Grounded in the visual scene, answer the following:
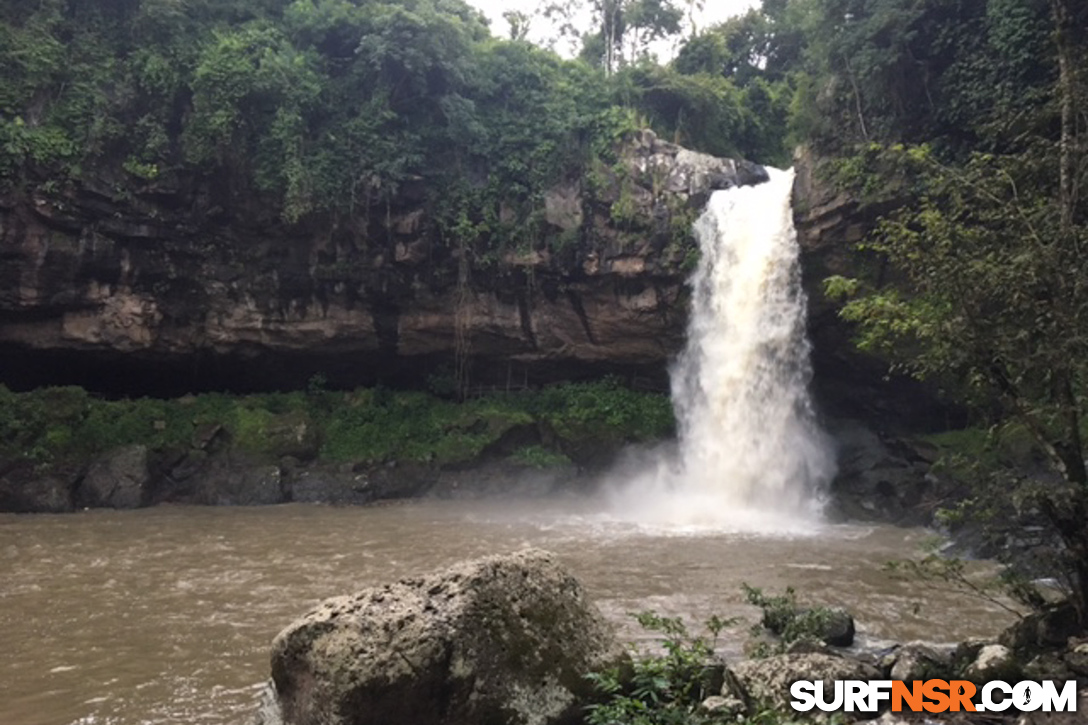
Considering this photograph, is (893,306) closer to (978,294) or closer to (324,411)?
(978,294)

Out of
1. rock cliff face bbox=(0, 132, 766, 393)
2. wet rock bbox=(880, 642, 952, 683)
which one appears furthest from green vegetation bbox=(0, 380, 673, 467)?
wet rock bbox=(880, 642, 952, 683)

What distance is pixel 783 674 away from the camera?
16.9 ft

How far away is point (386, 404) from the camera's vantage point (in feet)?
69.7

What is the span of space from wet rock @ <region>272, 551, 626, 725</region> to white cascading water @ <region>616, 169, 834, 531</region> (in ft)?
38.3

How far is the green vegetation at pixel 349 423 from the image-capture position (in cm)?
1714

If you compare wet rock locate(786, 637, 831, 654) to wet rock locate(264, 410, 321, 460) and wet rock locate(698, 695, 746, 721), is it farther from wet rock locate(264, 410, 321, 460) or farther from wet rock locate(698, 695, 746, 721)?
wet rock locate(264, 410, 321, 460)

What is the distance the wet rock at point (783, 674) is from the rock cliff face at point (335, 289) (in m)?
14.1

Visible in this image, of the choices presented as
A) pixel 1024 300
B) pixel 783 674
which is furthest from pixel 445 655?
pixel 1024 300

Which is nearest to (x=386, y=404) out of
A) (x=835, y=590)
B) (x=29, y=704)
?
(x=835, y=590)

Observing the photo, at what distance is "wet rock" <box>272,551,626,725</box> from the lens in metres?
4.13

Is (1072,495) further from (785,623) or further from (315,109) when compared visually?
(315,109)

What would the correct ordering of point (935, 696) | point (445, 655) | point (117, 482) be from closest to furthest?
point (445, 655)
point (935, 696)
point (117, 482)

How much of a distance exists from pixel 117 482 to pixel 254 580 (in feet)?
29.2

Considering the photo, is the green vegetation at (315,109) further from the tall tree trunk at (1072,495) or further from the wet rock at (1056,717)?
the wet rock at (1056,717)
